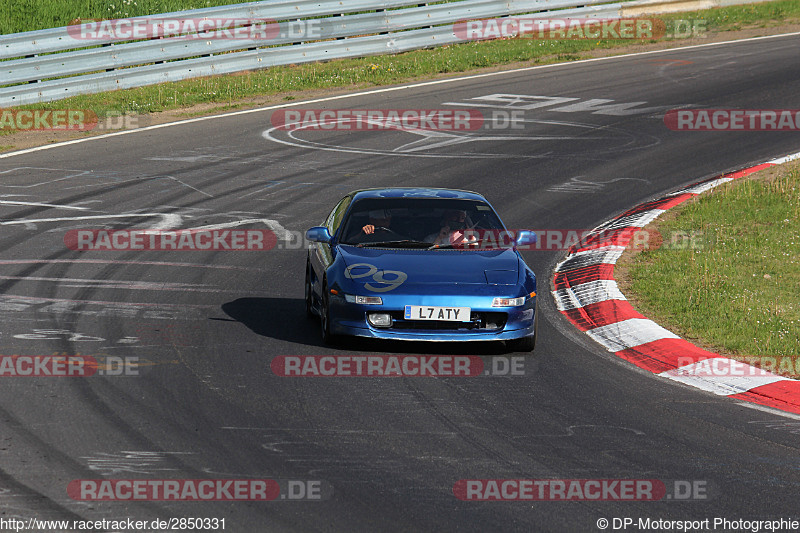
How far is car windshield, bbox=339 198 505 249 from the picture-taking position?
1048 cm

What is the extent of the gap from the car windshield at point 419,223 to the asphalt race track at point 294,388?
105 centimetres

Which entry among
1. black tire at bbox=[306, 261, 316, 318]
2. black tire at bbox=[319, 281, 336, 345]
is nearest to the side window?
black tire at bbox=[306, 261, 316, 318]

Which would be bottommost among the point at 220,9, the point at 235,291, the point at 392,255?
the point at 235,291

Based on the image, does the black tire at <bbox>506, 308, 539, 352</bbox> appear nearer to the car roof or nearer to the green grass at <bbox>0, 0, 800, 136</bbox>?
the car roof

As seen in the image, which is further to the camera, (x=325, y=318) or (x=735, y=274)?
(x=735, y=274)

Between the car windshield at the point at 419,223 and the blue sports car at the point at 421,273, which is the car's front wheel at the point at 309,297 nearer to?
the blue sports car at the point at 421,273

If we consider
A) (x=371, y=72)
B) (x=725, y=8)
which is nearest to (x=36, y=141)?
(x=371, y=72)

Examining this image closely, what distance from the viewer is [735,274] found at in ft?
39.2

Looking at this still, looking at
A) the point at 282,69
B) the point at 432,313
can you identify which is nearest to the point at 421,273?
the point at 432,313

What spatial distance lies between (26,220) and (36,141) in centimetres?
542

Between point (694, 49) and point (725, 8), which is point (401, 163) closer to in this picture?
point (694, 49)

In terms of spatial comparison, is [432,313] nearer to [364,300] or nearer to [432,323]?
[432,323]

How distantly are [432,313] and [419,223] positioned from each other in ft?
5.30

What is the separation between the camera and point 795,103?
21812mm
